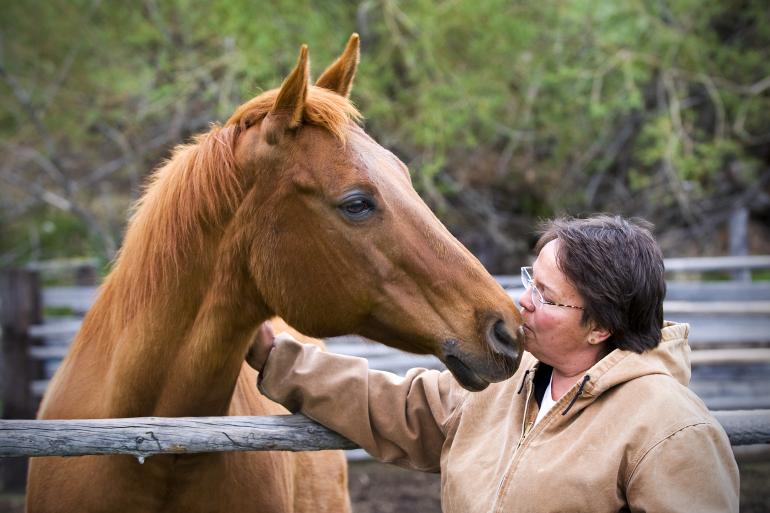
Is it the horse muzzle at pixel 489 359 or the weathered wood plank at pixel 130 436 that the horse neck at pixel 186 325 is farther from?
the horse muzzle at pixel 489 359

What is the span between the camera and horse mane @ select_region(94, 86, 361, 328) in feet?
6.82

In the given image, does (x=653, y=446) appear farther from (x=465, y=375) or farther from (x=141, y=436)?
(x=141, y=436)

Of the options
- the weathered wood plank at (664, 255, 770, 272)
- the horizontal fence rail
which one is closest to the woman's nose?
the horizontal fence rail

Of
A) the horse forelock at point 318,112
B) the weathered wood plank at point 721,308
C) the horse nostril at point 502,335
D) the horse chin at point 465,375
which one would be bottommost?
the weathered wood plank at point 721,308

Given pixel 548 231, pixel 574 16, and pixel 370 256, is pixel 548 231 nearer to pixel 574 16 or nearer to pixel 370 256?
pixel 370 256

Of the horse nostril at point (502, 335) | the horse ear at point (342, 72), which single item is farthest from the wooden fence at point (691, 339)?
the horse nostril at point (502, 335)

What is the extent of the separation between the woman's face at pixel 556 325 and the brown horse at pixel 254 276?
0.10 m

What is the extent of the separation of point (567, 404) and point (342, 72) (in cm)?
130

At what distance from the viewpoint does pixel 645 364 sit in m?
1.78

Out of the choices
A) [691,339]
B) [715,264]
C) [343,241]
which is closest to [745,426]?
[343,241]

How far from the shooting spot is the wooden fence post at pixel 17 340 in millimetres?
6172

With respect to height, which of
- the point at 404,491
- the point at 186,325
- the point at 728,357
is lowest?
the point at 404,491

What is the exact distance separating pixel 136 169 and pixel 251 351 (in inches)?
294

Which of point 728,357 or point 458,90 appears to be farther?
point 458,90
